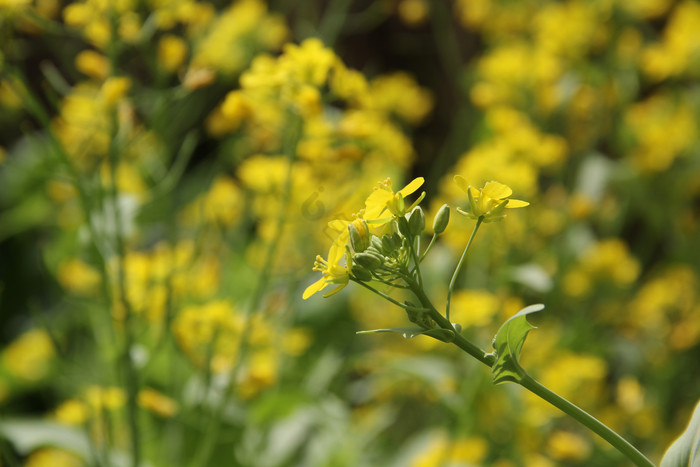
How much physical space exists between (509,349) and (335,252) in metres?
0.10

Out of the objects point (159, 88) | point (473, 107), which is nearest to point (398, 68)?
point (473, 107)

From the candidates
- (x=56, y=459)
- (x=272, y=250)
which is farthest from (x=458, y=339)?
(x=56, y=459)

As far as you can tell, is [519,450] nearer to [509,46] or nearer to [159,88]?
[159,88]

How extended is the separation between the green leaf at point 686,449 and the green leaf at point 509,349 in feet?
0.29

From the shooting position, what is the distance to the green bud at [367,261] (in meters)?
0.35

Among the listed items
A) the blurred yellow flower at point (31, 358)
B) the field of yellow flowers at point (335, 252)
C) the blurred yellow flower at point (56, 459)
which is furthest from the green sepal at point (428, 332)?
the blurred yellow flower at point (31, 358)

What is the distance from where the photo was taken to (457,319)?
91 cm

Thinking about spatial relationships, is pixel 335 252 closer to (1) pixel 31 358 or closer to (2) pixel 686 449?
(2) pixel 686 449

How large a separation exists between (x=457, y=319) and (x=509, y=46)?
2.56 ft

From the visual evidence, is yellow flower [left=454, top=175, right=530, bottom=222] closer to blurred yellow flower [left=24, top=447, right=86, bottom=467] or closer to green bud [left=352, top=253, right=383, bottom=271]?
green bud [left=352, top=253, right=383, bottom=271]

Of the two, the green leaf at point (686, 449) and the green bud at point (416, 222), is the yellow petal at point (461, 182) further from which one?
the green leaf at point (686, 449)

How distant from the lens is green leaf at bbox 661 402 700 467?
348 mm

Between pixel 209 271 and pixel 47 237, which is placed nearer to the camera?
pixel 209 271

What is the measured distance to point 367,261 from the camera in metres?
0.35
